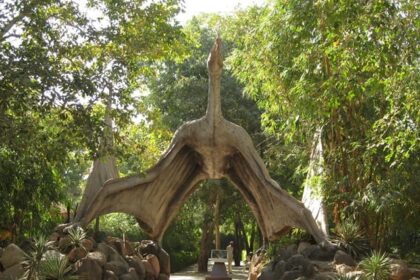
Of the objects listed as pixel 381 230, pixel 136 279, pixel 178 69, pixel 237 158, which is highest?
pixel 178 69

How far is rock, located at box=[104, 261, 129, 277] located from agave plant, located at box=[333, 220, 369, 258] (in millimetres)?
4278

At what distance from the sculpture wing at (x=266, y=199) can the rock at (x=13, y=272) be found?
5.39 metres

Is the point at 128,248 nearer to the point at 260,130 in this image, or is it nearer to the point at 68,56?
the point at 68,56

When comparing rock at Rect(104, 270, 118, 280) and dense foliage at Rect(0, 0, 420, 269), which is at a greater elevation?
dense foliage at Rect(0, 0, 420, 269)

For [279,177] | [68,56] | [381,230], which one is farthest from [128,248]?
[279,177]

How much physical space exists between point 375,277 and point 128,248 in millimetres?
4902

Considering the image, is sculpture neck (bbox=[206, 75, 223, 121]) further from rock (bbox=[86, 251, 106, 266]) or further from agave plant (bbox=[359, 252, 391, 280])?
agave plant (bbox=[359, 252, 391, 280])

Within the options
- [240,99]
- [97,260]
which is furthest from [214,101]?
[240,99]

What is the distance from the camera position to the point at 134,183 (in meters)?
12.3

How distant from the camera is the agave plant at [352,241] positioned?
1166cm

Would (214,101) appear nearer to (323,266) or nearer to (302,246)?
(302,246)

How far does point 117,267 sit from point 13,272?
1857 mm

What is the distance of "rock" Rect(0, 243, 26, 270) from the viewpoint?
29.7 ft

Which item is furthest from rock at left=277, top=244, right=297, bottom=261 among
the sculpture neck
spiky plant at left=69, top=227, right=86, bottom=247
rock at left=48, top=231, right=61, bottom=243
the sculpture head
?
rock at left=48, top=231, right=61, bottom=243
